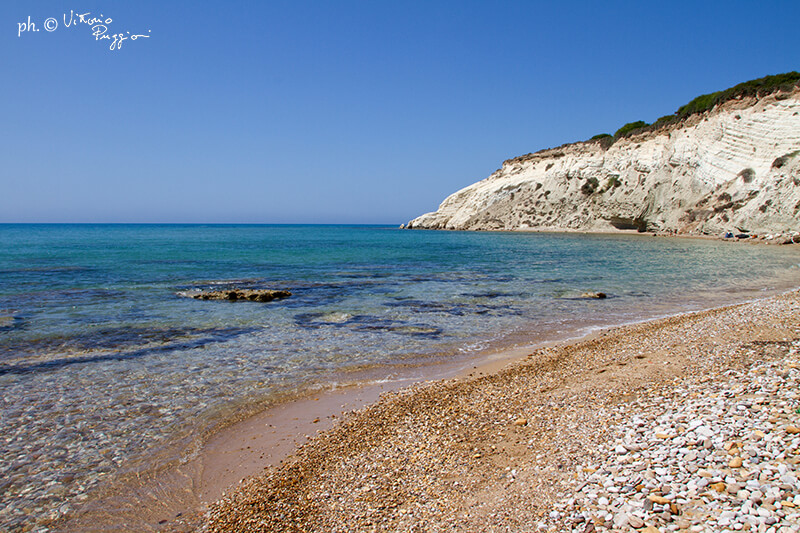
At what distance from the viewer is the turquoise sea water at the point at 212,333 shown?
5477mm

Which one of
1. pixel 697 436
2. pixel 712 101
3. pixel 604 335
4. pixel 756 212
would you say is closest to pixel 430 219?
pixel 712 101

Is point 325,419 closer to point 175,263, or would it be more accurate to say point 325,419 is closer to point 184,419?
point 184,419

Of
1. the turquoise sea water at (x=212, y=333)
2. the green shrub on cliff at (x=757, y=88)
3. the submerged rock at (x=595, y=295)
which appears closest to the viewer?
the turquoise sea water at (x=212, y=333)

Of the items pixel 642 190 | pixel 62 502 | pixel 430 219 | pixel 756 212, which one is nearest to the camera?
pixel 62 502

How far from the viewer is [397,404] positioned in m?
6.27

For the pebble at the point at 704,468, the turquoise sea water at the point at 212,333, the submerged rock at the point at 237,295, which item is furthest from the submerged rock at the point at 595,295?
the pebble at the point at 704,468

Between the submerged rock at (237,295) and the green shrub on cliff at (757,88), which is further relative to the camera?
the green shrub on cliff at (757,88)

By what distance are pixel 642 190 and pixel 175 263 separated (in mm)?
49080

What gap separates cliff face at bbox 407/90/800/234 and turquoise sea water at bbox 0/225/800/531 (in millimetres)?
19669

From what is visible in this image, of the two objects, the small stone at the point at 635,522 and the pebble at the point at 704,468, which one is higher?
the pebble at the point at 704,468

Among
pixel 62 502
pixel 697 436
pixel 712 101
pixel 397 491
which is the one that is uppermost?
pixel 712 101

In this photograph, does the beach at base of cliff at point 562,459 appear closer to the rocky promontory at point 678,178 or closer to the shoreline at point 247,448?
the shoreline at point 247,448

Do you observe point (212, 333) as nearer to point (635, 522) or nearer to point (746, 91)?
point (635, 522)

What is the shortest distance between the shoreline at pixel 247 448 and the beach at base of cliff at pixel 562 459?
0.16 meters
